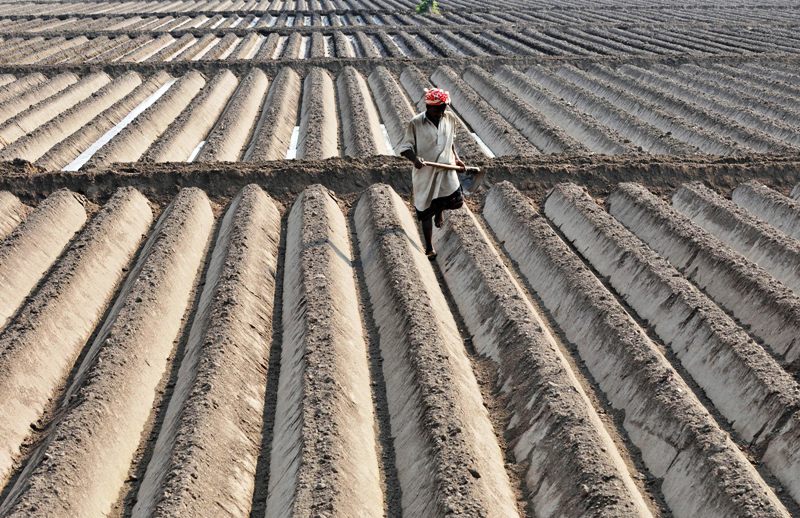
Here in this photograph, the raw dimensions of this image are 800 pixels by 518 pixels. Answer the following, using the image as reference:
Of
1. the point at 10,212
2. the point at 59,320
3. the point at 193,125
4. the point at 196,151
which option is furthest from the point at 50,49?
the point at 59,320

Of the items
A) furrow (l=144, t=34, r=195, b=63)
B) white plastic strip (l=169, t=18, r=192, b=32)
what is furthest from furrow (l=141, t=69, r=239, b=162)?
white plastic strip (l=169, t=18, r=192, b=32)

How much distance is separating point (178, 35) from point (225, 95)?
25.0 ft

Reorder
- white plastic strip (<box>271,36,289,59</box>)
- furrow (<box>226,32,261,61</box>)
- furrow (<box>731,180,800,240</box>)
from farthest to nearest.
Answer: white plastic strip (<box>271,36,289,59</box>), furrow (<box>226,32,261,61</box>), furrow (<box>731,180,800,240</box>)

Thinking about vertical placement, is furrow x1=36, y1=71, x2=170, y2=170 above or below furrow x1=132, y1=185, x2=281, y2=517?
above

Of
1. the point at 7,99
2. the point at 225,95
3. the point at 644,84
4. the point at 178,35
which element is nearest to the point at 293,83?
the point at 225,95

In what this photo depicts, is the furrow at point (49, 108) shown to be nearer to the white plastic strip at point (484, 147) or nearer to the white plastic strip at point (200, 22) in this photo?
the white plastic strip at point (484, 147)

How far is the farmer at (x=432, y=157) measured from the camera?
5082 millimetres

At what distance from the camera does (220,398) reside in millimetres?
3557

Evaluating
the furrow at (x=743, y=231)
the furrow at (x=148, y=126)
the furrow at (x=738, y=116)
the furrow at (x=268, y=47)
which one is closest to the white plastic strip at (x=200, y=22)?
the furrow at (x=268, y=47)

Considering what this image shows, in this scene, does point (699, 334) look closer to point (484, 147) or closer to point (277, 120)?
point (484, 147)

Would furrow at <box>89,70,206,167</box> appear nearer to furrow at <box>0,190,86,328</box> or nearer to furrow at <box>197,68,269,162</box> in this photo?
furrow at <box>197,68,269,162</box>

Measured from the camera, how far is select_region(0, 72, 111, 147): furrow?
885 centimetres

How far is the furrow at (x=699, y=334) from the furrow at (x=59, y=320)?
3604 mm

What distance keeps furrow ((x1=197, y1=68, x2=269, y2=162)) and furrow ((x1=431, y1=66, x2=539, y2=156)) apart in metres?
2.99
